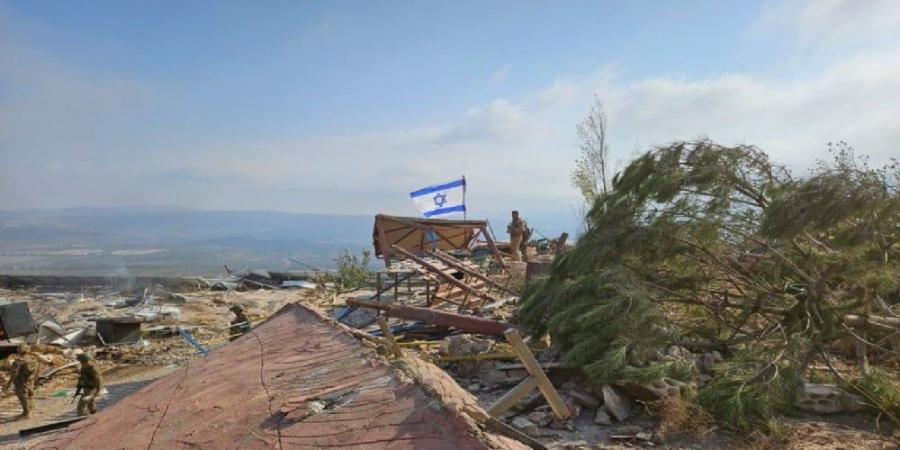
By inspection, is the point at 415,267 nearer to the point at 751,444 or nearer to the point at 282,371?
the point at 751,444

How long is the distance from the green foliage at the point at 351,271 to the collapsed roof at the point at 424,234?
3.72 m

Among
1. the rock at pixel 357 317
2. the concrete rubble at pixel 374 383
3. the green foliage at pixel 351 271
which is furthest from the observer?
the green foliage at pixel 351 271

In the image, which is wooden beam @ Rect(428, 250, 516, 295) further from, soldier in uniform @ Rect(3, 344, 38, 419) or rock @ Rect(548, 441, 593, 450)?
soldier in uniform @ Rect(3, 344, 38, 419)

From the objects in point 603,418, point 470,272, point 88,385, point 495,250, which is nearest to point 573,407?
point 603,418

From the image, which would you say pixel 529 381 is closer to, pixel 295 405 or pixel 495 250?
pixel 295 405

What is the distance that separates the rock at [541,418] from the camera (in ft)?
17.3

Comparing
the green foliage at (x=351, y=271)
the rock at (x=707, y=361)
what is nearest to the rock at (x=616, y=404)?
the rock at (x=707, y=361)

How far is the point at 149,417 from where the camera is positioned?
2799mm

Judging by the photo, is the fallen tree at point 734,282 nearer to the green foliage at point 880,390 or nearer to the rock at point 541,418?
the green foliage at point 880,390

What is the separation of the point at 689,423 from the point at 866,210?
7.30 ft

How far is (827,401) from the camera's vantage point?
5352mm

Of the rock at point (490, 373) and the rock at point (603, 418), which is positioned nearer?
the rock at point (603, 418)

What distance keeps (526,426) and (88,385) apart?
228 inches

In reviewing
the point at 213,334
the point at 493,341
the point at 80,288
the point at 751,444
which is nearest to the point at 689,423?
the point at 751,444
